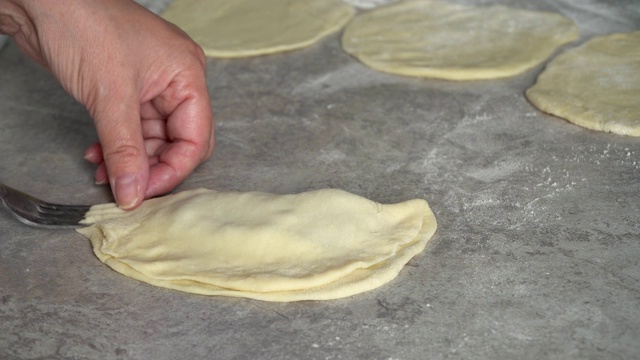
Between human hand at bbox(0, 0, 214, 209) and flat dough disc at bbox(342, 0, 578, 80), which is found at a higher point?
human hand at bbox(0, 0, 214, 209)

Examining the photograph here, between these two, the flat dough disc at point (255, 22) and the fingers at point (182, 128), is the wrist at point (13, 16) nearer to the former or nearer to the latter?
the fingers at point (182, 128)

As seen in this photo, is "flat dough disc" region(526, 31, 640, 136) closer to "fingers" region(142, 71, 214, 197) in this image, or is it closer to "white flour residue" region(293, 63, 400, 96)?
"white flour residue" region(293, 63, 400, 96)

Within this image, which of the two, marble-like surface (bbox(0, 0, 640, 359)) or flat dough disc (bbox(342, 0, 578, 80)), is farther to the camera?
flat dough disc (bbox(342, 0, 578, 80))

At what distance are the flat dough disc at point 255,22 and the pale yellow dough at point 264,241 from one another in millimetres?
1174

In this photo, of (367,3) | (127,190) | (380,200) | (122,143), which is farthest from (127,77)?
(367,3)

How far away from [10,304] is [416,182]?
111 cm

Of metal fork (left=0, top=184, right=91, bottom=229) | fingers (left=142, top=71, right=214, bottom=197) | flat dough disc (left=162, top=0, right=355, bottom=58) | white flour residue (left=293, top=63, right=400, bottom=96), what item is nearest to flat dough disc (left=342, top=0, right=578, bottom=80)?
white flour residue (left=293, top=63, right=400, bottom=96)

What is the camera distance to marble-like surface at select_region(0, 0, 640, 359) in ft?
5.97

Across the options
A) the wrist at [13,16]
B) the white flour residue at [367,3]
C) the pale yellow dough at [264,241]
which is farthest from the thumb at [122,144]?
the white flour residue at [367,3]

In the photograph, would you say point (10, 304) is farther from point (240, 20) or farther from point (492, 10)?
point (492, 10)

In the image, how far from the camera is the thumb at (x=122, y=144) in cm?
212

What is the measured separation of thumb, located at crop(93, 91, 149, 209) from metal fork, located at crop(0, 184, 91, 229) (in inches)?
6.2

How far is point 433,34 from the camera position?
3.29m

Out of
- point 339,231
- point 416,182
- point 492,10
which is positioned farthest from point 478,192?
point 492,10
